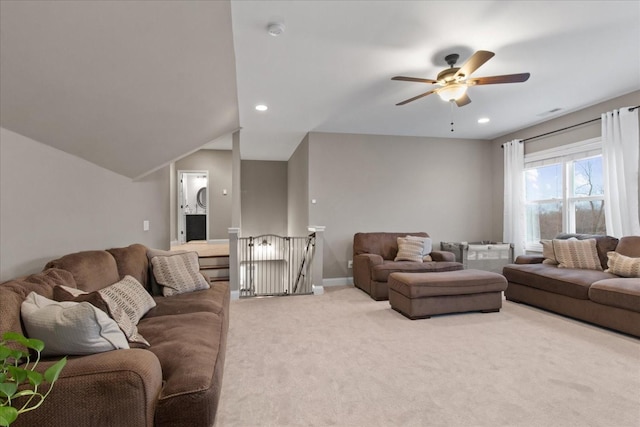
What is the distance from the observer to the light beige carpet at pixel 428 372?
1880 millimetres

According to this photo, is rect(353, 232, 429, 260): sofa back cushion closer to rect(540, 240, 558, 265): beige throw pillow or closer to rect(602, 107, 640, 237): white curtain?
rect(540, 240, 558, 265): beige throw pillow

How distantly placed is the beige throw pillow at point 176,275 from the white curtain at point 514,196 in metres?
5.03

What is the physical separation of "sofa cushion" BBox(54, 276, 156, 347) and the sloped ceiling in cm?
100

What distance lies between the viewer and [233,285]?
15.3 feet

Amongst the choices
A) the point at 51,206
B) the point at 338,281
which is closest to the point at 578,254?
the point at 338,281

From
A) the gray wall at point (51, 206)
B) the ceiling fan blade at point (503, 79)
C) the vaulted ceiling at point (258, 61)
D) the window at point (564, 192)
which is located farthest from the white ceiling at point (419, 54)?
the gray wall at point (51, 206)

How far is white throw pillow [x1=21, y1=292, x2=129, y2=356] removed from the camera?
1.31m

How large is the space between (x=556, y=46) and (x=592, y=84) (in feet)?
4.42

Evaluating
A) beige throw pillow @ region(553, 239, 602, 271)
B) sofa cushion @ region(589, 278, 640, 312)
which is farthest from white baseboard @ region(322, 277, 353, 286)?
sofa cushion @ region(589, 278, 640, 312)

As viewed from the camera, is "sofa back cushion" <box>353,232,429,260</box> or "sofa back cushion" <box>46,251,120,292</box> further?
"sofa back cushion" <box>353,232,429,260</box>

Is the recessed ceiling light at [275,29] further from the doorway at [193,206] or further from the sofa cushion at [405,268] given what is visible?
the doorway at [193,206]

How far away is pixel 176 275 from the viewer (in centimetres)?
297

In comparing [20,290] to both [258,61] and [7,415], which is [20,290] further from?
[258,61]

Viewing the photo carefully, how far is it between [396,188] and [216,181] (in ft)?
13.8
